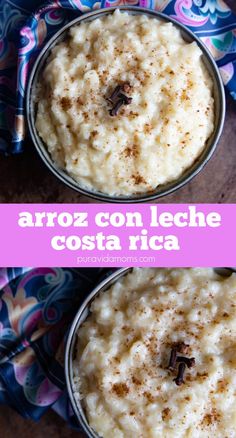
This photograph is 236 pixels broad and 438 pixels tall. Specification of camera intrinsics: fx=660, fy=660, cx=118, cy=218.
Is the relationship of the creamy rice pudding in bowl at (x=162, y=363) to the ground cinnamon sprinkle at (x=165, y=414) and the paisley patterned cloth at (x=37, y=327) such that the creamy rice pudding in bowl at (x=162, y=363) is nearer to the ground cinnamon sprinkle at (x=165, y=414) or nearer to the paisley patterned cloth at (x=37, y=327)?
the ground cinnamon sprinkle at (x=165, y=414)

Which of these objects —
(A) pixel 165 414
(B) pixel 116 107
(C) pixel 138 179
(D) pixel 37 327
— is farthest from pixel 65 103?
(A) pixel 165 414

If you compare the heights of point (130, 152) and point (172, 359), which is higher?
point (130, 152)

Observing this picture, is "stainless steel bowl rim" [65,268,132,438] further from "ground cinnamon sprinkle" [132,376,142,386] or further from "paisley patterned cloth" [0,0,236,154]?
"paisley patterned cloth" [0,0,236,154]

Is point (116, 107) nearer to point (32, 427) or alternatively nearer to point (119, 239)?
point (119, 239)

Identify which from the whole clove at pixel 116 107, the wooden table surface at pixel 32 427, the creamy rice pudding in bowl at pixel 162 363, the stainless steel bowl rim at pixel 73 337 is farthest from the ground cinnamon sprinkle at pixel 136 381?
the whole clove at pixel 116 107

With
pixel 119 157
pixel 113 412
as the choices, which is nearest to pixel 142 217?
pixel 119 157

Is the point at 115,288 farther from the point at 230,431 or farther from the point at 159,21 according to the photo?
the point at 159,21
